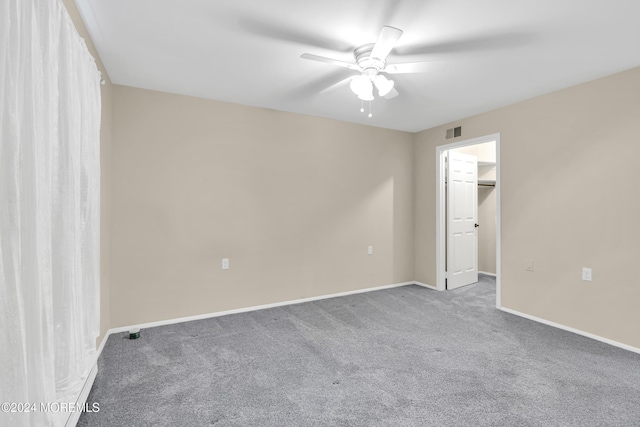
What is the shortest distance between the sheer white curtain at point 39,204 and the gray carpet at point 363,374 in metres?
0.72

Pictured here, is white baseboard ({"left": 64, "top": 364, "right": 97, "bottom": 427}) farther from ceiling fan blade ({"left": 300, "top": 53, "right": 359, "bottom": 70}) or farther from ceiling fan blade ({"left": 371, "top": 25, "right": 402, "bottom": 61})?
ceiling fan blade ({"left": 371, "top": 25, "right": 402, "bottom": 61})

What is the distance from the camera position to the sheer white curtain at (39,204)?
3.18 ft

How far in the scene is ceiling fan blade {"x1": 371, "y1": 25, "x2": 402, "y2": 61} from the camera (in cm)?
188

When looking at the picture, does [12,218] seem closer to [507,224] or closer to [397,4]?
Answer: [397,4]

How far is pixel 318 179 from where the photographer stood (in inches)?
167

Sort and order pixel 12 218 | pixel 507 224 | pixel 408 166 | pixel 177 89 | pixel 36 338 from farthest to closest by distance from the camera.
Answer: pixel 408 166, pixel 507 224, pixel 177 89, pixel 36 338, pixel 12 218

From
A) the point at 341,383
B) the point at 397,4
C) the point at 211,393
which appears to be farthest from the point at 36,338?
the point at 397,4

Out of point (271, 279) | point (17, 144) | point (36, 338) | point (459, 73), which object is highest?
point (459, 73)

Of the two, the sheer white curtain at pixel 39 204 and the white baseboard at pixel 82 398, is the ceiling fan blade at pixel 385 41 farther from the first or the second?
the white baseboard at pixel 82 398

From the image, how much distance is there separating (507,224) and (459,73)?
1.92 meters

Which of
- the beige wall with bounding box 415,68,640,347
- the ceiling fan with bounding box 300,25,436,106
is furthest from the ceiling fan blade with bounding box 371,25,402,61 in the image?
the beige wall with bounding box 415,68,640,347

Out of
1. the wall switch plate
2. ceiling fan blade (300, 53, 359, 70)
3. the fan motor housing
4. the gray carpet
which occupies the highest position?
the fan motor housing

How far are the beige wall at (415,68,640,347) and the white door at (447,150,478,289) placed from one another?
0.90 m

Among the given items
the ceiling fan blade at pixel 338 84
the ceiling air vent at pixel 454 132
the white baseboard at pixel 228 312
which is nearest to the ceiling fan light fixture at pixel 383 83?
the ceiling fan blade at pixel 338 84
